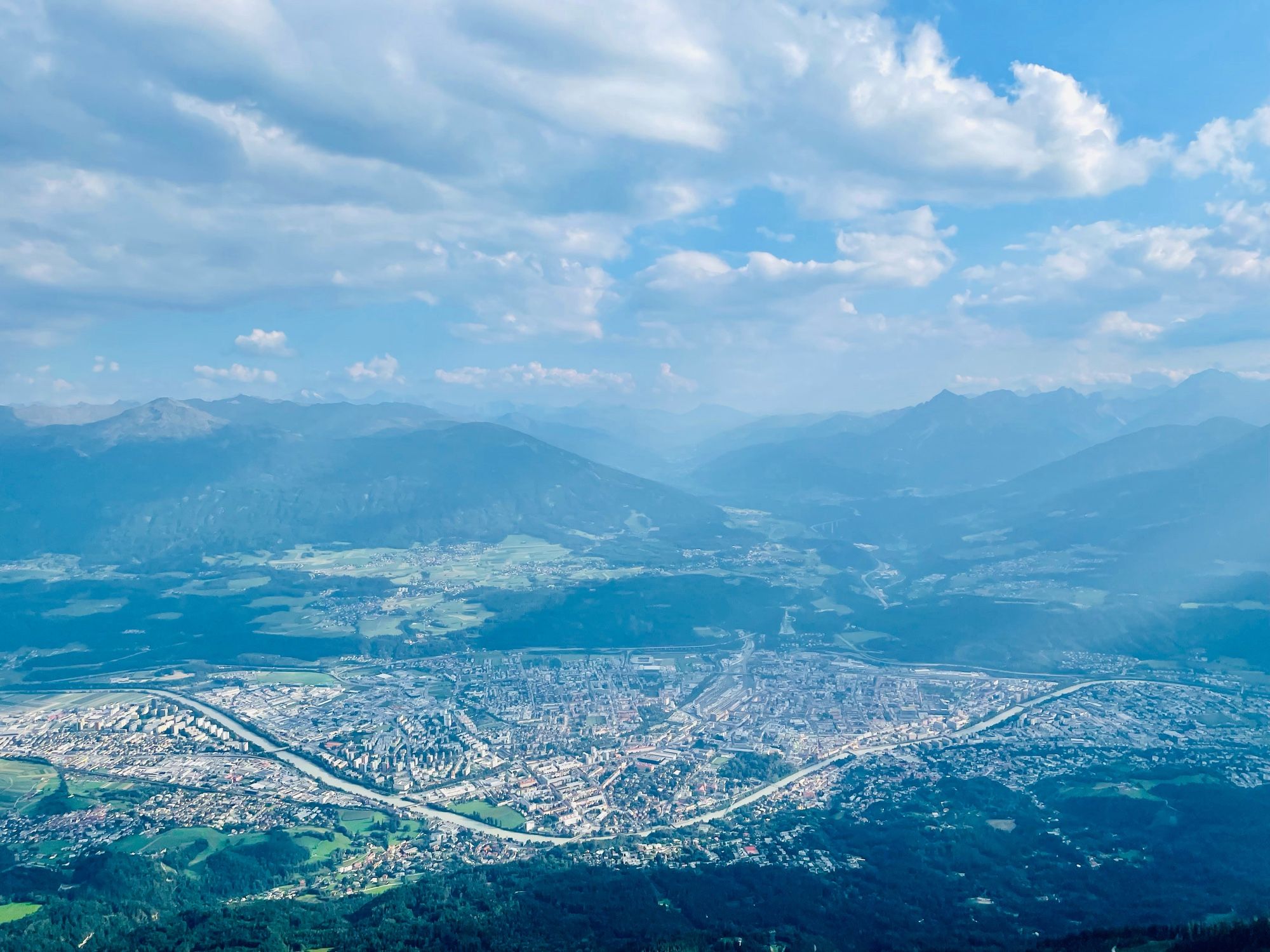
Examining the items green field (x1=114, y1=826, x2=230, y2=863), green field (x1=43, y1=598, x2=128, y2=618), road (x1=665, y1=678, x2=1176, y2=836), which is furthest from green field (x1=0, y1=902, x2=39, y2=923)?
green field (x1=43, y1=598, x2=128, y2=618)

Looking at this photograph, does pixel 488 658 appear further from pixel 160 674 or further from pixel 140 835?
pixel 140 835

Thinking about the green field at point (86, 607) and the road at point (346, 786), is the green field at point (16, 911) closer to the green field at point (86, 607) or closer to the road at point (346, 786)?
the road at point (346, 786)

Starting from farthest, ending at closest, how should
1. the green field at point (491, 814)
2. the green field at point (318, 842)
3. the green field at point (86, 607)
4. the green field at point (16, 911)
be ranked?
the green field at point (86, 607), the green field at point (491, 814), the green field at point (318, 842), the green field at point (16, 911)

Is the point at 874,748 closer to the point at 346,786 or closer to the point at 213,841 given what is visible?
the point at 346,786

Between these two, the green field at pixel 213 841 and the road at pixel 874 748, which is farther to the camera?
the road at pixel 874 748

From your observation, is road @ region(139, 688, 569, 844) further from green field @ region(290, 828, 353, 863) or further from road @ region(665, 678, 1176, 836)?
road @ region(665, 678, 1176, 836)

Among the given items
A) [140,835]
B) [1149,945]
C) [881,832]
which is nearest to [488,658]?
[140,835]

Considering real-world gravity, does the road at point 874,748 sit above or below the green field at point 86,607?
below

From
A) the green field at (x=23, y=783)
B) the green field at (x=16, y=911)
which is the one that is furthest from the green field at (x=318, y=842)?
A: the green field at (x=23, y=783)
